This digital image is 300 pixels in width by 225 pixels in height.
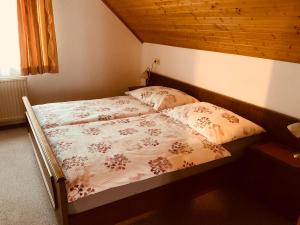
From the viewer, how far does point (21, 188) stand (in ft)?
7.58

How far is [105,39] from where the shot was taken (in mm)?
3797

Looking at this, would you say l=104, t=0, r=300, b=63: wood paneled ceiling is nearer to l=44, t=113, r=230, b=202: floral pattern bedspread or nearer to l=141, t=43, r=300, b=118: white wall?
l=141, t=43, r=300, b=118: white wall

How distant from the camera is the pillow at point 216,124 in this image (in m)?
2.13

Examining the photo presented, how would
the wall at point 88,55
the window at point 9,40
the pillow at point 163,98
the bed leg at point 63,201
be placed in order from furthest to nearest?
the wall at point 88,55, the window at point 9,40, the pillow at point 163,98, the bed leg at point 63,201

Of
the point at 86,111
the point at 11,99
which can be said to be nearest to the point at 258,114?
the point at 86,111

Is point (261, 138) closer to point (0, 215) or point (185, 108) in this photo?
point (185, 108)

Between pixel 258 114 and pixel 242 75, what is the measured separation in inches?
16.4

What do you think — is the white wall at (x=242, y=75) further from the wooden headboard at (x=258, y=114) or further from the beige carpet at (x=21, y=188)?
the beige carpet at (x=21, y=188)

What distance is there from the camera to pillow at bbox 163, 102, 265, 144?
2129 mm

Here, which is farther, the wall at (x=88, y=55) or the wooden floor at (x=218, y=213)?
the wall at (x=88, y=55)

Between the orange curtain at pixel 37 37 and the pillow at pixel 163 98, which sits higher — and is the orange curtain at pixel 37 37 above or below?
above

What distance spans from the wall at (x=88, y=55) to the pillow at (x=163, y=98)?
1.03 meters

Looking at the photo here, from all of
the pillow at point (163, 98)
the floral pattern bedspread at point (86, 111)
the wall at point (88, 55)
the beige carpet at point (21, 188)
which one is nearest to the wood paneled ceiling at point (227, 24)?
the wall at point (88, 55)

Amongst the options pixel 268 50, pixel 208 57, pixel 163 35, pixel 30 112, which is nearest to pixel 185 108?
pixel 208 57
